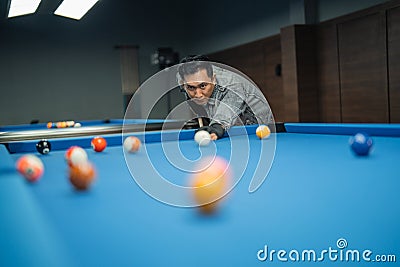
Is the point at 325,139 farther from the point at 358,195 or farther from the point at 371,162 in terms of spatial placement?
the point at 358,195

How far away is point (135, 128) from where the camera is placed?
10.4 ft

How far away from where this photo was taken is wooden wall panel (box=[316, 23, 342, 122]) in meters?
5.79

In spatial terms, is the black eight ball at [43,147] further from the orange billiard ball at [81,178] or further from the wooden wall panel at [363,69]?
the wooden wall panel at [363,69]

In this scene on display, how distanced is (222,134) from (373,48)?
3.18m

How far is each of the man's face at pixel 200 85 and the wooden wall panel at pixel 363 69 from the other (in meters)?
3.01

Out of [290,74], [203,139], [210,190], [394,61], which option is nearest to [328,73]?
[290,74]

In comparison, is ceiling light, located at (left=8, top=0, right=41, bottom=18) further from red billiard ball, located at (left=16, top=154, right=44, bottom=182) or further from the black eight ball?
red billiard ball, located at (left=16, top=154, right=44, bottom=182)

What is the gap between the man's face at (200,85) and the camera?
2.78 metres

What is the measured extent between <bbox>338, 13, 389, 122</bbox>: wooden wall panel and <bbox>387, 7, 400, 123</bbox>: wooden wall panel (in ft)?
0.25

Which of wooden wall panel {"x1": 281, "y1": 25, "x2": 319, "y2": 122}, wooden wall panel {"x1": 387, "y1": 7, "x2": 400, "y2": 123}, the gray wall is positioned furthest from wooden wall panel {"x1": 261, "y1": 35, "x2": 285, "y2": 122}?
wooden wall panel {"x1": 387, "y1": 7, "x2": 400, "y2": 123}

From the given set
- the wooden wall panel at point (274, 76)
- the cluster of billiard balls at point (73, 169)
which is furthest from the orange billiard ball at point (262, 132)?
the wooden wall panel at point (274, 76)

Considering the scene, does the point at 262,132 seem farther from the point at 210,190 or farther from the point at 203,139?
the point at 210,190

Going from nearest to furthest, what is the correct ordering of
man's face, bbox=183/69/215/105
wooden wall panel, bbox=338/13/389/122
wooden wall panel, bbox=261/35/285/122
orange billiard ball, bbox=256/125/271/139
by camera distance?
orange billiard ball, bbox=256/125/271/139 → man's face, bbox=183/69/215/105 → wooden wall panel, bbox=338/13/389/122 → wooden wall panel, bbox=261/35/285/122

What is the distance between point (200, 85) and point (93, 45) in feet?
22.1
